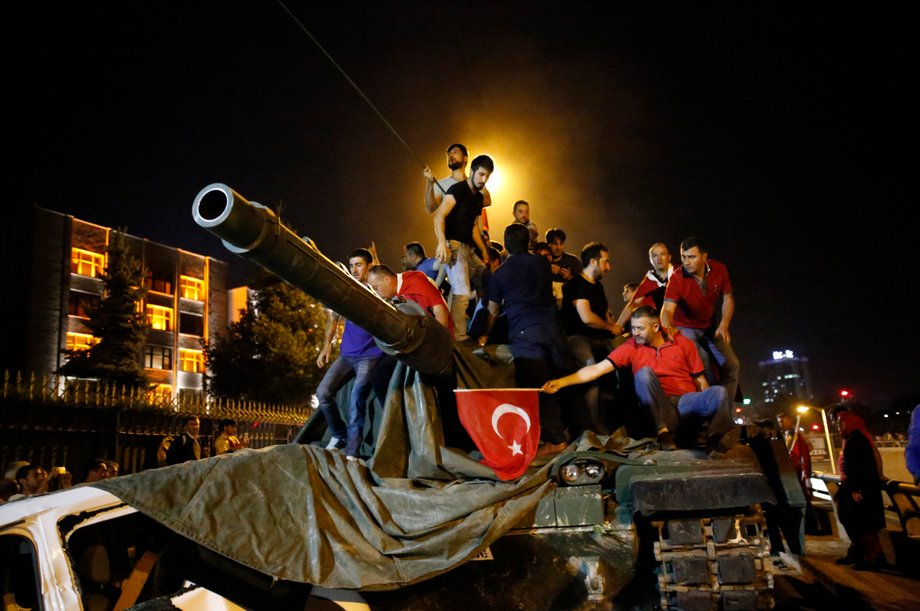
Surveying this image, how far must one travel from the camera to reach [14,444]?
1033 centimetres

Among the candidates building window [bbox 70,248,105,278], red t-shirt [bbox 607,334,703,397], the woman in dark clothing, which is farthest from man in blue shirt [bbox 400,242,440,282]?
building window [bbox 70,248,105,278]

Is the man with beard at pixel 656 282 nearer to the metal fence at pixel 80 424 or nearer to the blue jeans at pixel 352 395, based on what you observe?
the blue jeans at pixel 352 395

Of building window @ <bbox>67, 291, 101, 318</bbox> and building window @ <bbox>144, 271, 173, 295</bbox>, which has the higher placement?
building window @ <bbox>144, 271, 173, 295</bbox>

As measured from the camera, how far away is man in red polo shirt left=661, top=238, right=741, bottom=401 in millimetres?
6836

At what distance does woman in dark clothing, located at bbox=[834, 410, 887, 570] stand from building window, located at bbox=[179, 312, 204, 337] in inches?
1622

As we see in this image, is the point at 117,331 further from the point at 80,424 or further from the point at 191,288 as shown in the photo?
the point at 191,288

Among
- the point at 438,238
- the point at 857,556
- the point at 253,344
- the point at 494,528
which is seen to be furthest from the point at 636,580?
the point at 253,344

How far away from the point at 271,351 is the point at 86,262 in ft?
61.5

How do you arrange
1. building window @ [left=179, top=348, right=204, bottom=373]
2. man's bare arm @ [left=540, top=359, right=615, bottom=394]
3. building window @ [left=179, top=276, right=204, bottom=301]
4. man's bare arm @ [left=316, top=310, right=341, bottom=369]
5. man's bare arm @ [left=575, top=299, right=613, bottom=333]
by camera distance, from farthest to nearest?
building window @ [left=179, top=348, right=204, bottom=373] → building window @ [left=179, top=276, right=204, bottom=301] → man's bare arm @ [left=316, top=310, right=341, bottom=369] → man's bare arm @ [left=575, top=299, right=613, bottom=333] → man's bare arm @ [left=540, top=359, right=615, bottom=394]

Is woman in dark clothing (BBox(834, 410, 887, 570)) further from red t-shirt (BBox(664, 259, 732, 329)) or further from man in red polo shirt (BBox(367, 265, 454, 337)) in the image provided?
man in red polo shirt (BBox(367, 265, 454, 337))

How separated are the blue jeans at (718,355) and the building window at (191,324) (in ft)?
137

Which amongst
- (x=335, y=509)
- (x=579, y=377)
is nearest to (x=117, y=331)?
(x=579, y=377)

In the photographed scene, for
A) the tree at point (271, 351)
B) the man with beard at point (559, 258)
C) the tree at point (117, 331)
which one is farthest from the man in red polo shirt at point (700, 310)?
the tree at point (117, 331)

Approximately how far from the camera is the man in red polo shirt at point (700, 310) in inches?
269
